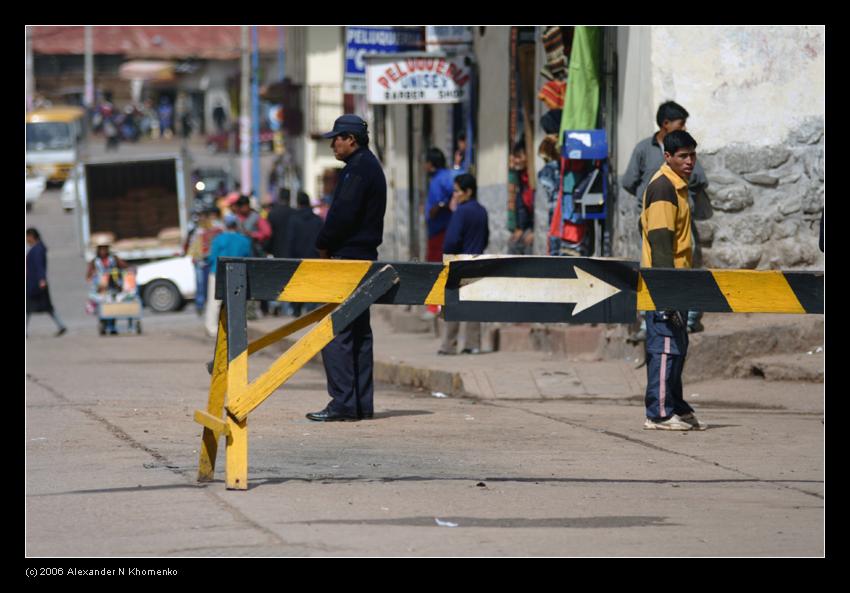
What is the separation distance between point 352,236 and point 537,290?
288cm

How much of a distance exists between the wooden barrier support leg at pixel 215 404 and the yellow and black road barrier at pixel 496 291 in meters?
0.25

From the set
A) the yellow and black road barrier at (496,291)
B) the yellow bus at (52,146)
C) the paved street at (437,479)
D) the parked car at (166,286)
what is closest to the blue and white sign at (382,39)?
the parked car at (166,286)

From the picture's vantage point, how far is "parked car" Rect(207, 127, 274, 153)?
64.6m

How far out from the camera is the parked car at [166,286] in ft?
86.1

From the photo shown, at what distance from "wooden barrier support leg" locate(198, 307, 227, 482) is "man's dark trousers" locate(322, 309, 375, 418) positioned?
7.55 ft

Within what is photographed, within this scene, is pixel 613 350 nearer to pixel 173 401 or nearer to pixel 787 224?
pixel 787 224

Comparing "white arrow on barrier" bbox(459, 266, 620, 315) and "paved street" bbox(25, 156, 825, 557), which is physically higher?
"white arrow on barrier" bbox(459, 266, 620, 315)

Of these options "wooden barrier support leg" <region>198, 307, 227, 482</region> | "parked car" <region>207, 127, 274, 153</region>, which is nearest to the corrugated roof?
"parked car" <region>207, 127, 274, 153</region>

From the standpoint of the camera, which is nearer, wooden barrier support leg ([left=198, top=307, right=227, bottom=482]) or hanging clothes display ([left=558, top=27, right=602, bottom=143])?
wooden barrier support leg ([left=198, top=307, right=227, bottom=482])

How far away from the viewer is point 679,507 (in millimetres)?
6844

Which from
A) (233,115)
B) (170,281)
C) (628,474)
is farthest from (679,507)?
(233,115)

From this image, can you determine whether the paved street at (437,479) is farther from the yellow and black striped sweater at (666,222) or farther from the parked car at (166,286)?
the parked car at (166,286)

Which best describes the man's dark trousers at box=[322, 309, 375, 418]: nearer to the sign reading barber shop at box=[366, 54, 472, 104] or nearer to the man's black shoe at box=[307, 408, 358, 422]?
the man's black shoe at box=[307, 408, 358, 422]
